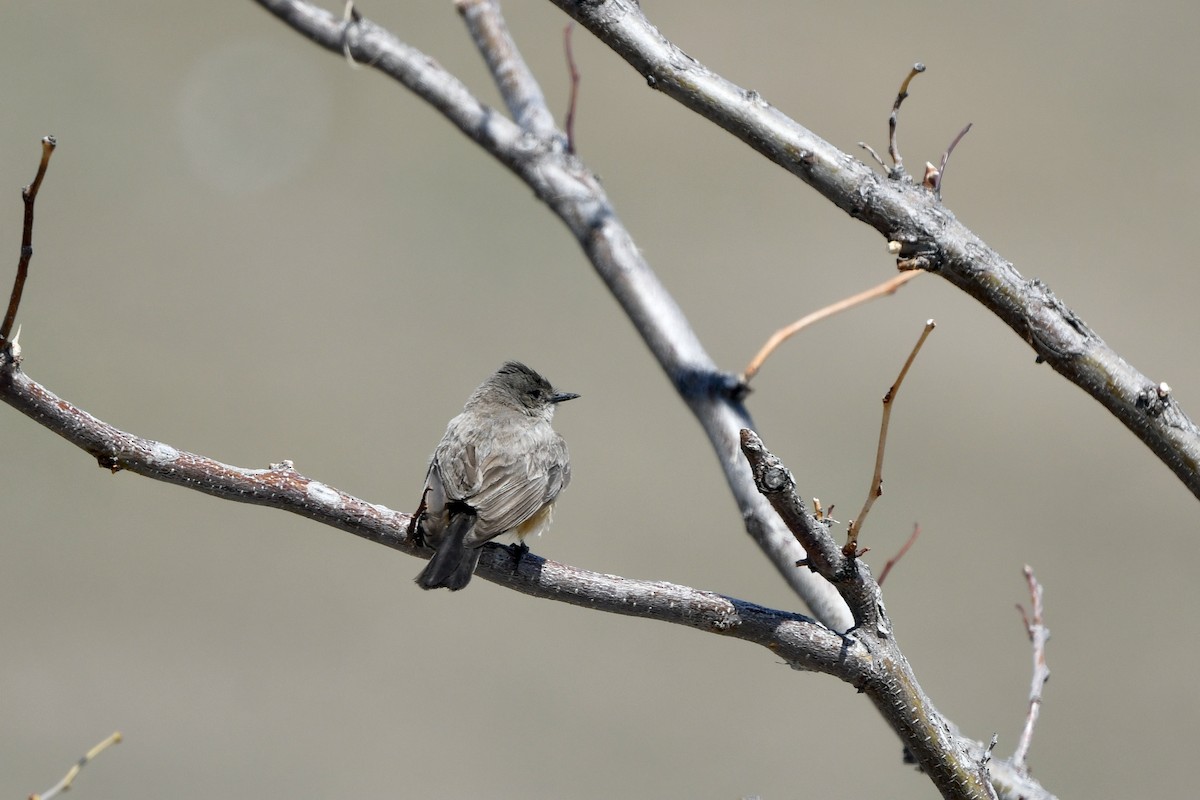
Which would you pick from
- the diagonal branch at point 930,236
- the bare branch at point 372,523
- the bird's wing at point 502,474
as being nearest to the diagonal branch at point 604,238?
the bird's wing at point 502,474

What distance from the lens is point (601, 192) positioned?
4.18 metres

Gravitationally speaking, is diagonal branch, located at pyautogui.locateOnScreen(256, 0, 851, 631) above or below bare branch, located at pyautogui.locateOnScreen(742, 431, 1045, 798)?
above

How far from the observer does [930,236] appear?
6.88ft

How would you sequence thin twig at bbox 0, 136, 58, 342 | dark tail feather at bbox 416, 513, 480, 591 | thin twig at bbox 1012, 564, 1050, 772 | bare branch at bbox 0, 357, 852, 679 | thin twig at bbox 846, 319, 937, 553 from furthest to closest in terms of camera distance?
dark tail feather at bbox 416, 513, 480, 591, thin twig at bbox 1012, 564, 1050, 772, bare branch at bbox 0, 357, 852, 679, thin twig at bbox 846, 319, 937, 553, thin twig at bbox 0, 136, 58, 342

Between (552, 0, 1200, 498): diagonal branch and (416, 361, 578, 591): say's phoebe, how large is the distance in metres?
1.23

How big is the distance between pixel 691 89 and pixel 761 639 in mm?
1178

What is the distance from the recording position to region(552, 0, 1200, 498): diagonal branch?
2070 millimetres

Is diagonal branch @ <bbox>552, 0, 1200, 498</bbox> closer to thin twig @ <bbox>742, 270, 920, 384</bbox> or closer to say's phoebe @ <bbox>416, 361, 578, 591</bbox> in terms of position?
thin twig @ <bbox>742, 270, 920, 384</bbox>

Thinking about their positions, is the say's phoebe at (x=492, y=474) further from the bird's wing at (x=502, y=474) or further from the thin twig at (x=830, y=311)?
the thin twig at (x=830, y=311)

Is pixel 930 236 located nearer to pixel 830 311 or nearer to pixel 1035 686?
pixel 830 311

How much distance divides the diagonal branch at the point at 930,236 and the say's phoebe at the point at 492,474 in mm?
1229

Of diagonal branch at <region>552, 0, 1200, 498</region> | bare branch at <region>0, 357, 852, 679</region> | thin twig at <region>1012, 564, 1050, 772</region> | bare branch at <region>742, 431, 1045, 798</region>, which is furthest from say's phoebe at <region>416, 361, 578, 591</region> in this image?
thin twig at <region>1012, 564, 1050, 772</region>

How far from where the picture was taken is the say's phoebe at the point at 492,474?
291 cm

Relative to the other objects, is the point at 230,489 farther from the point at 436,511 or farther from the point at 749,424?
the point at 749,424
